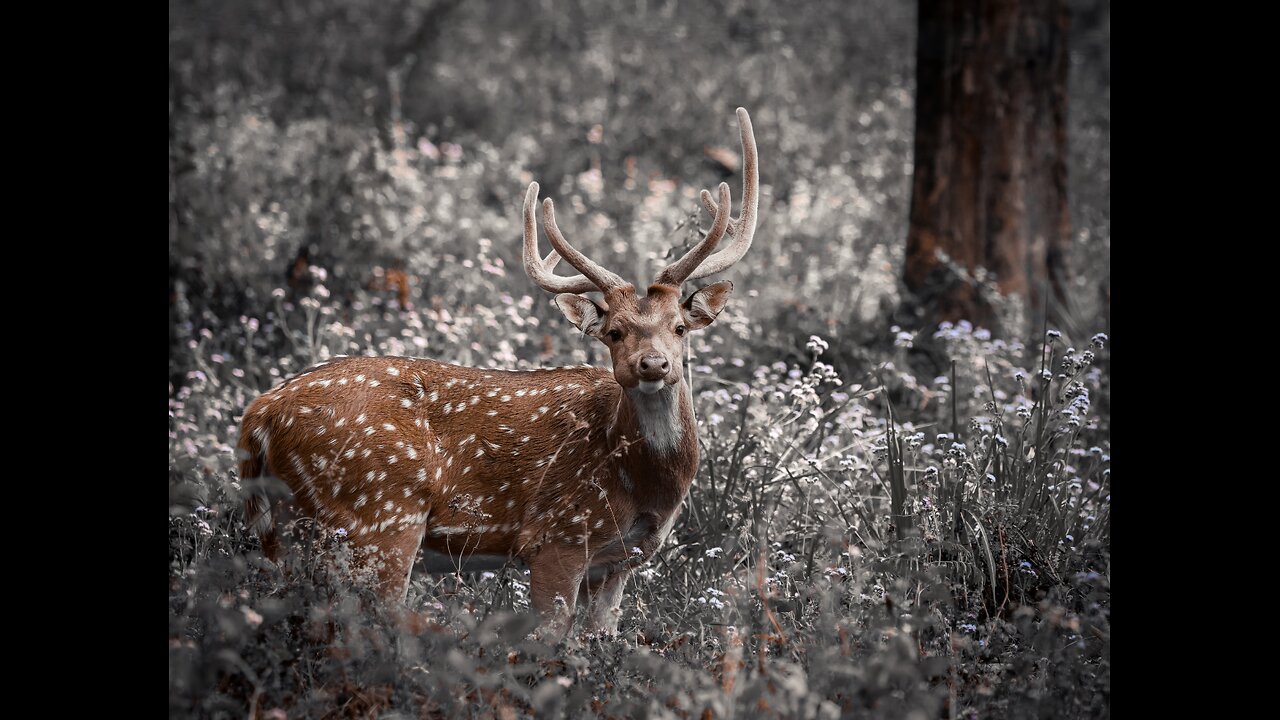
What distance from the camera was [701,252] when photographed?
15.5 ft

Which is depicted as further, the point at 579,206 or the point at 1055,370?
the point at 579,206

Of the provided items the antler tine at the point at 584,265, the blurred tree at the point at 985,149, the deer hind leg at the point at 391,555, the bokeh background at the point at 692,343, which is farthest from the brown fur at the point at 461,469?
the blurred tree at the point at 985,149

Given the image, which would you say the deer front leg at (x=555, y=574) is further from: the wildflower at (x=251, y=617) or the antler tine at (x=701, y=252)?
the wildflower at (x=251, y=617)

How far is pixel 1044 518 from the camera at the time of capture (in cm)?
→ 512

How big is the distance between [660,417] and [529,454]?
57 cm

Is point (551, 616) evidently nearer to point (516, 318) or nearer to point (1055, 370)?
point (516, 318)

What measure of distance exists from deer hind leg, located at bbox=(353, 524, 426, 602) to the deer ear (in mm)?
977

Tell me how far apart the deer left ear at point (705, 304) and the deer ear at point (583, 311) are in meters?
0.33

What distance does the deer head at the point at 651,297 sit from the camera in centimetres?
456

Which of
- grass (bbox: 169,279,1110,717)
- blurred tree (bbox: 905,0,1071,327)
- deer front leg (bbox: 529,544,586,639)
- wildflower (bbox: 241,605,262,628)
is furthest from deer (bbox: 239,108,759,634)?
blurred tree (bbox: 905,0,1071,327)

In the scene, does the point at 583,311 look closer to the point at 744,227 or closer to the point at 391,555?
the point at 744,227

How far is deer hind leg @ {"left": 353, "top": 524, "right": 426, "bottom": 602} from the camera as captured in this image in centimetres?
459
